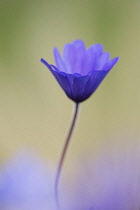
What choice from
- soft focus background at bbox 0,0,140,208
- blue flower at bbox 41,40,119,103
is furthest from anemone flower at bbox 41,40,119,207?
soft focus background at bbox 0,0,140,208

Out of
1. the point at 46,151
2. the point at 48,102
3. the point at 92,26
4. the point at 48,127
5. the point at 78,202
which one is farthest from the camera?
the point at 92,26

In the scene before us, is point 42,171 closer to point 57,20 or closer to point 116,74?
point 116,74

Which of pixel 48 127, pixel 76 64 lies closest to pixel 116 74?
pixel 48 127

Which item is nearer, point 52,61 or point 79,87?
point 79,87

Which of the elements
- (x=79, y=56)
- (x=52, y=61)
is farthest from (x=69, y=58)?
(x=52, y=61)

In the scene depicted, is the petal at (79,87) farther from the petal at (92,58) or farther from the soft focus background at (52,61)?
the soft focus background at (52,61)

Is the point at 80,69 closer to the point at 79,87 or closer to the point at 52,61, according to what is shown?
the point at 79,87

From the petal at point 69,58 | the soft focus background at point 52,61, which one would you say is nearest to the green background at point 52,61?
the soft focus background at point 52,61

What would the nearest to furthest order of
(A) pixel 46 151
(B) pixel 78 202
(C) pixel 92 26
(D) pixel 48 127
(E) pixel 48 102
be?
1. (B) pixel 78 202
2. (A) pixel 46 151
3. (D) pixel 48 127
4. (E) pixel 48 102
5. (C) pixel 92 26
